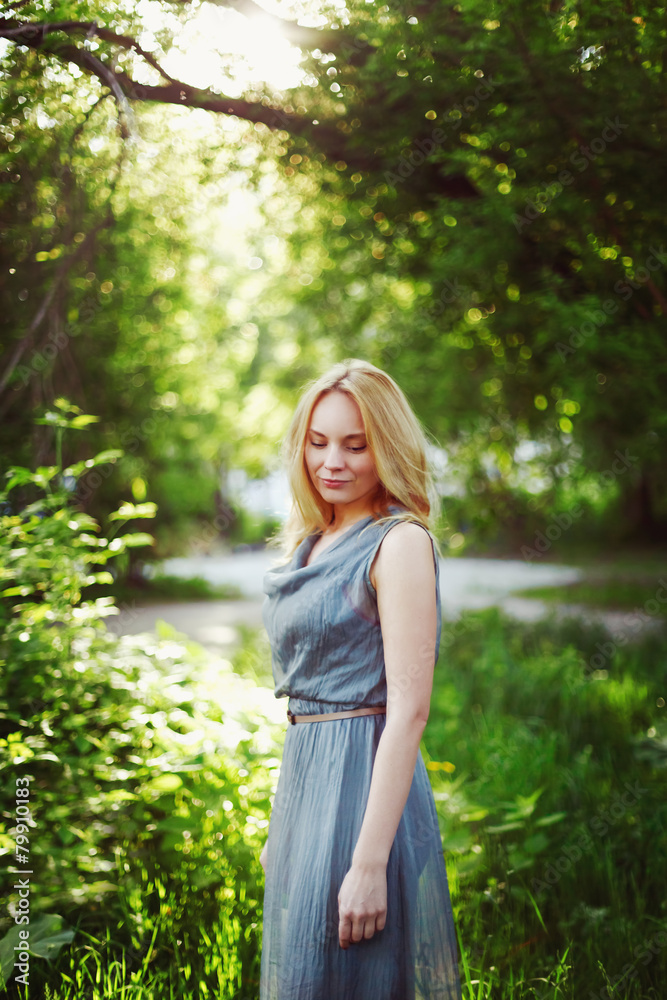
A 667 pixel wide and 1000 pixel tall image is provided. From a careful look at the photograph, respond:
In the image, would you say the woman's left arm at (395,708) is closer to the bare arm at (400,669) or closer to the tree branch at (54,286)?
the bare arm at (400,669)

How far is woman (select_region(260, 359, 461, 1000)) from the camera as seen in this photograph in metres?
1.37

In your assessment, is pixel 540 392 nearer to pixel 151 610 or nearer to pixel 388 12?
pixel 388 12

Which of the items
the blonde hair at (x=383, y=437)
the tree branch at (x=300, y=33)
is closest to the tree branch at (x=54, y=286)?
the tree branch at (x=300, y=33)

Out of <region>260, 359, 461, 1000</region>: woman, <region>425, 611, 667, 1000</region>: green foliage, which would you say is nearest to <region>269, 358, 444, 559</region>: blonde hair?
<region>260, 359, 461, 1000</region>: woman

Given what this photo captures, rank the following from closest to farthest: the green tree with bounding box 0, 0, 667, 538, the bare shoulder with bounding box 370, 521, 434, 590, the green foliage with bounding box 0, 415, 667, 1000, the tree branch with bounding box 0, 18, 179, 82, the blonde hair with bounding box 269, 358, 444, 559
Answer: the bare shoulder with bounding box 370, 521, 434, 590, the blonde hair with bounding box 269, 358, 444, 559, the green foliage with bounding box 0, 415, 667, 1000, the tree branch with bounding box 0, 18, 179, 82, the green tree with bounding box 0, 0, 667, 538

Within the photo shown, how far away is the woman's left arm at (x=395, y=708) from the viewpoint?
4.34 feet

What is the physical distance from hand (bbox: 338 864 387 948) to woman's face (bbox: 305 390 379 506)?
0.80m

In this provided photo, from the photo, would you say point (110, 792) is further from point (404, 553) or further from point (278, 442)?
point (404, 553)

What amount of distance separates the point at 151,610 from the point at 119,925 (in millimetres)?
8253

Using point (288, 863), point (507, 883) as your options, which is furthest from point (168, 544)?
point (288, 863)

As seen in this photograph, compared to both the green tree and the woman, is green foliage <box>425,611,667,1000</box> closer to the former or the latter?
the woman

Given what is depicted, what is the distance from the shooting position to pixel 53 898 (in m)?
2.19

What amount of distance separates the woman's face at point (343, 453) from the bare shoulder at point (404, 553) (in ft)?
0.63

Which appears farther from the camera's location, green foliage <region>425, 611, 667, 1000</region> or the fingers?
green foliage <region>425, 611, 667, 1000</region>
